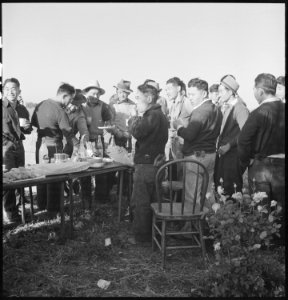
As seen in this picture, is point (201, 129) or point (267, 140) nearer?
point (267, 140)

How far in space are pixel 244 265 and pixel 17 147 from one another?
3.58m

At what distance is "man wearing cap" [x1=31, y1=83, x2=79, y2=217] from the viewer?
5.62m

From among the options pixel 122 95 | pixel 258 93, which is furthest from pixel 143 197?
pixel 122 95

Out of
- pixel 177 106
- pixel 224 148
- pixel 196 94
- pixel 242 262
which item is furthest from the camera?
pixel 177 106

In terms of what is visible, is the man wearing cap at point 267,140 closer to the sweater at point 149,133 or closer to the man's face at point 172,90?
the sweater at point 149,133

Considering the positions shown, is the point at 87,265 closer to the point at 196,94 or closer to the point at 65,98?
the point at 196,94

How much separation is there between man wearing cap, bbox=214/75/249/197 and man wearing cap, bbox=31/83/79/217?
2428 mm

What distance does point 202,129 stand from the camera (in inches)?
191

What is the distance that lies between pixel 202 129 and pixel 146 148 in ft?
2.84

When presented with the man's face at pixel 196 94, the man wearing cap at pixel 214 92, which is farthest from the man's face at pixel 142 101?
the man wearing cap at pixel 214 92

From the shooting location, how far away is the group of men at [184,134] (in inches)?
163

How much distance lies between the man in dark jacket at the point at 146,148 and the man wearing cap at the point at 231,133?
1.27 m

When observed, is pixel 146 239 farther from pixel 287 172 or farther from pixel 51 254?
pixel 287 172

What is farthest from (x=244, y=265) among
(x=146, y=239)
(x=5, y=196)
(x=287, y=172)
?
(x=5, y=196)
